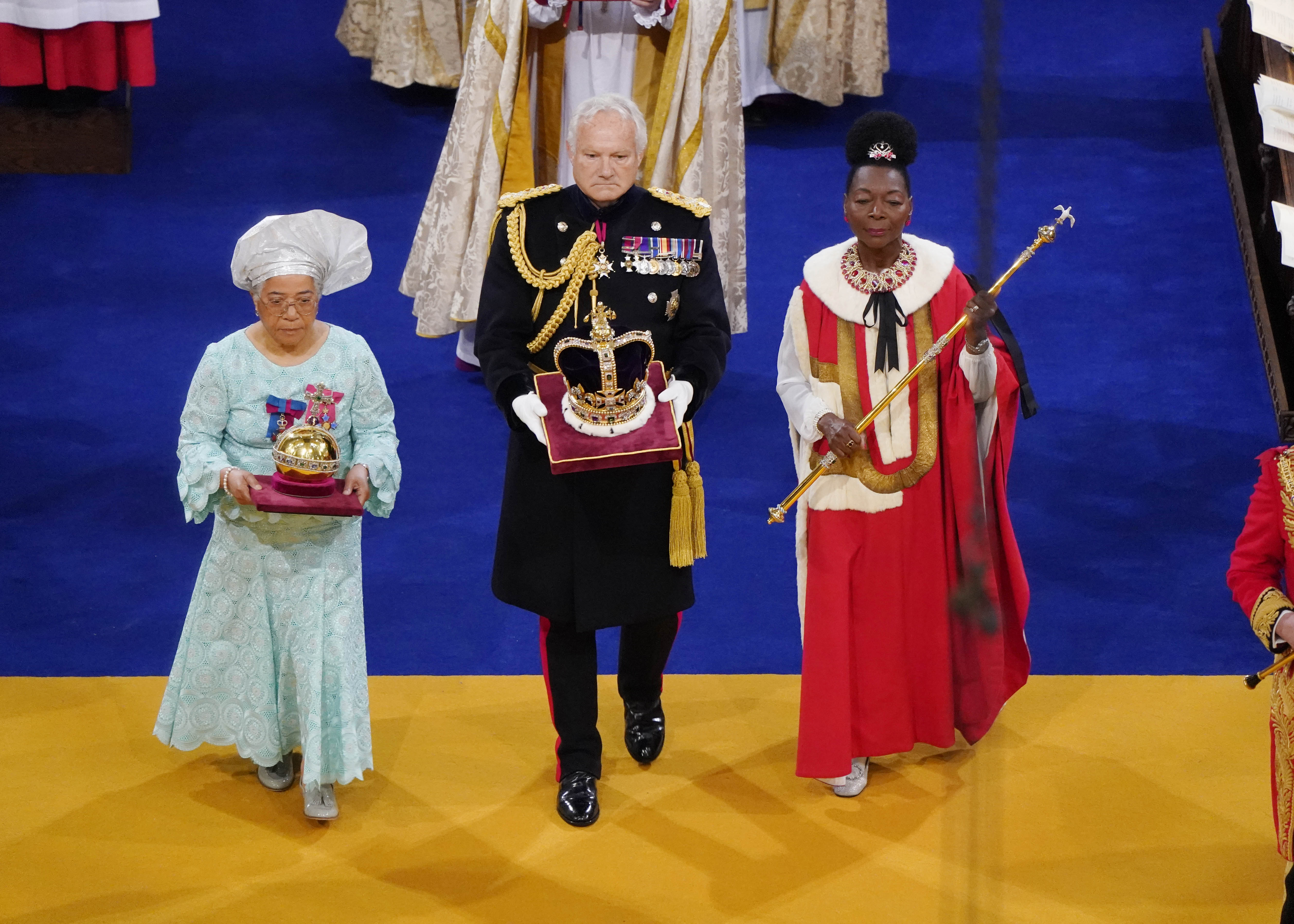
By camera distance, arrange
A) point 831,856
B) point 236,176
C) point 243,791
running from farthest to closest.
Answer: point 236,176 → point 243,791 → point 831,856

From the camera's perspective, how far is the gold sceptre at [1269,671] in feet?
10.4

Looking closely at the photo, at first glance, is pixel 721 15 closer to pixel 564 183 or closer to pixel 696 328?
pixel 564 183

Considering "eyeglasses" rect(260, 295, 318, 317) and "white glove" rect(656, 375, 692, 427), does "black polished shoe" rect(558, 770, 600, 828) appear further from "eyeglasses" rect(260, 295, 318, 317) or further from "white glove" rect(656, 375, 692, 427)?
"eyeglasses" rect(260, 295, 318, 317)

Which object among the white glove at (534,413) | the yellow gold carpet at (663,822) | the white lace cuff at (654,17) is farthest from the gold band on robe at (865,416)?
the white lace cuff at (654,17)

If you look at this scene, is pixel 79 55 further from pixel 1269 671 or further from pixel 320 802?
pixel 1269 671

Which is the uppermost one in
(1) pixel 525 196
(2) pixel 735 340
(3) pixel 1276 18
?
(3) pixel 1276 18

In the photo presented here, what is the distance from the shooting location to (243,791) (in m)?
4.25

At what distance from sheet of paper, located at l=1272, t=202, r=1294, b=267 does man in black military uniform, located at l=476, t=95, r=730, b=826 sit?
1830 mm

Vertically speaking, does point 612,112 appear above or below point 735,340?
above

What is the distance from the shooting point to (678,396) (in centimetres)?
385

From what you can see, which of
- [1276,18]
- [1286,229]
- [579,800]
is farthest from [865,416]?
[1276,18]

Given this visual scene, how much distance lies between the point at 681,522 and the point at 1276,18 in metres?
3.03

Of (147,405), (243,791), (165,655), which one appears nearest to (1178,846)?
(243,791)

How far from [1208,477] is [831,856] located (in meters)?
2.67
